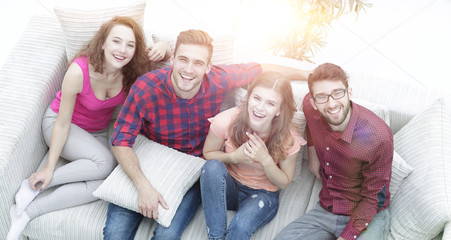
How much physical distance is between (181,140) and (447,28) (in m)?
2.30

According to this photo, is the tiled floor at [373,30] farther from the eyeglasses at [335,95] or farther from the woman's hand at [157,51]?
the eyeglasses at [335,95]

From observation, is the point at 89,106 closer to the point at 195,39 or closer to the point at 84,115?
the point at 84,115

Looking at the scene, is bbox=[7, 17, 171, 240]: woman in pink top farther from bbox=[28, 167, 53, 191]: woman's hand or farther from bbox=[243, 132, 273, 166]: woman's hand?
bbox=[243, 132, 273, 166]: woman's hand

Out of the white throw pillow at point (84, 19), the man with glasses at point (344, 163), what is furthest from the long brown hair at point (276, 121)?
the white throw pillow at point (84, 19)

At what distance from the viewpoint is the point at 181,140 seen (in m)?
2.21

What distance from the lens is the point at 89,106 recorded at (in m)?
2.18

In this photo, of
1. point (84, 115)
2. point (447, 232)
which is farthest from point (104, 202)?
point (447, 232)

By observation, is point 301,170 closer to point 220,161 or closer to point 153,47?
point 220,161

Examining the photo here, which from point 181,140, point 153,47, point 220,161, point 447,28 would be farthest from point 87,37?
point 447,28

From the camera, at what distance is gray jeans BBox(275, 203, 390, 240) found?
1979mm

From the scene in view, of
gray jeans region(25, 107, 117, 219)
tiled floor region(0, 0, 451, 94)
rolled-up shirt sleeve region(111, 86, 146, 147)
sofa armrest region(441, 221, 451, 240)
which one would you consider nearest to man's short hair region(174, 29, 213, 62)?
rolled-up shirt sleeve region(111, 86, 146, 147)

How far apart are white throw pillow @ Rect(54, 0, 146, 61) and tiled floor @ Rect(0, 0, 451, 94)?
1085mm

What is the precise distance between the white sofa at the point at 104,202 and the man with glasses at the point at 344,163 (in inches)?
4.0

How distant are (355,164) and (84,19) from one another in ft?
4.30
